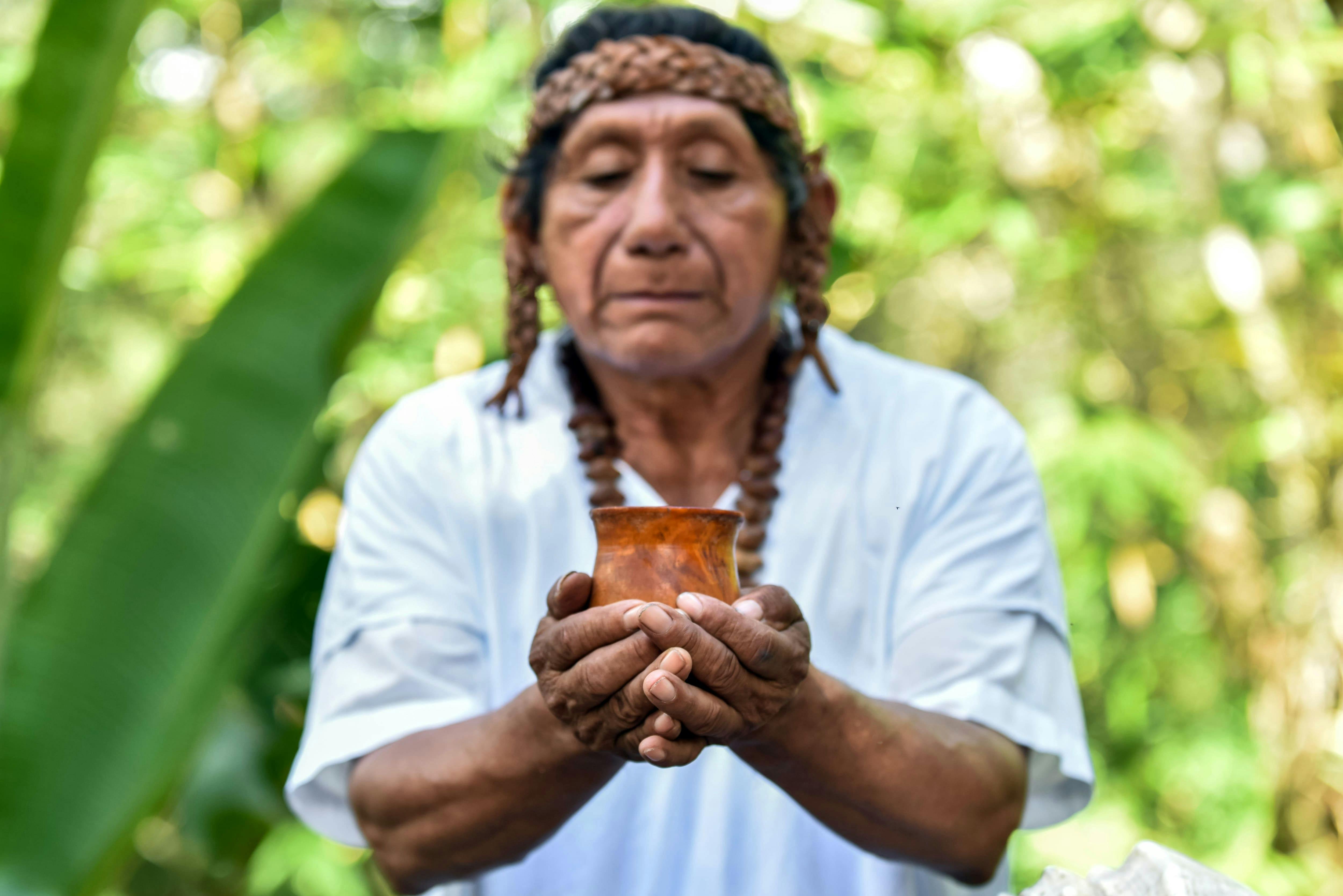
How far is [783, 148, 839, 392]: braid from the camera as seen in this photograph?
1.78 metres

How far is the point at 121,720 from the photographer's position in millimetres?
2230

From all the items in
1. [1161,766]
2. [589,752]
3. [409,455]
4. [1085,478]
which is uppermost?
[409,455]

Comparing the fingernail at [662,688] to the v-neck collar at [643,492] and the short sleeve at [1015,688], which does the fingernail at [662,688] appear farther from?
the v-neck collar at [643,492]

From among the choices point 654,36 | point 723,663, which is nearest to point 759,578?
point 723,663

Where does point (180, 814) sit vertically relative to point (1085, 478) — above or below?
below

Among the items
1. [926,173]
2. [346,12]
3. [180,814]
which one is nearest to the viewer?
[180,814]

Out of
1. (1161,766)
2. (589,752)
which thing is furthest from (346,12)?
(589,752)

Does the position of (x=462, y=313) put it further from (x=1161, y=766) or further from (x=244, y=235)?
(x=1161, y=766)

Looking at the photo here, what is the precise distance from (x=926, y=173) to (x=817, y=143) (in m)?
0.33

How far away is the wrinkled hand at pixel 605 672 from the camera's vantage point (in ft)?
3.55

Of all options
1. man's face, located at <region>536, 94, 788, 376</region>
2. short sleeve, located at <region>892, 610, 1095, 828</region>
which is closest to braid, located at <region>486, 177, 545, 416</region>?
man's face, located at <region>536, 94, 788, 376</region>

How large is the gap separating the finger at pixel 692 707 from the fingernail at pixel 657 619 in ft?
0.11

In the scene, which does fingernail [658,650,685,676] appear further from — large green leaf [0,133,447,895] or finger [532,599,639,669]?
large green leaf [0,133,447,895]

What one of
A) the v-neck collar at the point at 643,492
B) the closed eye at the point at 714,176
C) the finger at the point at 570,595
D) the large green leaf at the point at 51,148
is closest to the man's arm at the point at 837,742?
the finger at the point at 570,595
